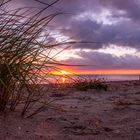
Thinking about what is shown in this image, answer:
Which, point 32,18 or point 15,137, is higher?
point 32,18

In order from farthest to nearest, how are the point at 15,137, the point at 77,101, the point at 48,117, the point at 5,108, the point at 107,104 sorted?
1. the point at 77,101
2. the point at 107,104
3. the point at 48,117
4. the point at 5,108
5. the point at 15,137

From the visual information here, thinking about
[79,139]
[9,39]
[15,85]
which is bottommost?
[79,139]

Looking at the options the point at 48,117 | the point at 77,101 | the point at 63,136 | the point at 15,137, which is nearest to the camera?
the point at 15,137

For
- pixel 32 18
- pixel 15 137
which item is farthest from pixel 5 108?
pixel 32 18

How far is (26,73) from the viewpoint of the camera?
3703 mm

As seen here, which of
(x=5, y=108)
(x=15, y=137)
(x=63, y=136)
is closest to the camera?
(x=15, y=137)

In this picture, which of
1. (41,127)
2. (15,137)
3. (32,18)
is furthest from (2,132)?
(32,18)

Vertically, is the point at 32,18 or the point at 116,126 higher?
the point at 32,18

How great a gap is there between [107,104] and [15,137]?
7.61 feet

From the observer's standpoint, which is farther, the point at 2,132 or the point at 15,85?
the point at 15,85

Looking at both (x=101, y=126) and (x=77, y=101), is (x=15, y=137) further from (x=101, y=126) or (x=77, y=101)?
(x=77, y=101)

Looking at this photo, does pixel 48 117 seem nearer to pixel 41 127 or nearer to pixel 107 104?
pixel 41 127

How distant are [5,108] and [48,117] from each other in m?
0.47

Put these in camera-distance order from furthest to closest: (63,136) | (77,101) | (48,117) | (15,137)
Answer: (77,101) < (48,117) < (63,136) < (15,137)
